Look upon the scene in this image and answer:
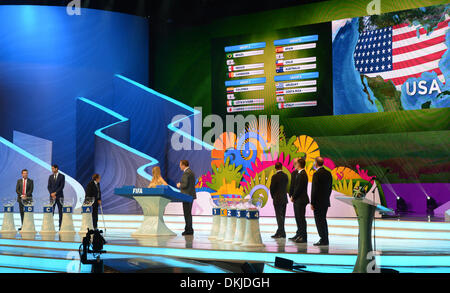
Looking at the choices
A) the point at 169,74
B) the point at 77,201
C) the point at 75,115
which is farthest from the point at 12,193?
the point at 169,74

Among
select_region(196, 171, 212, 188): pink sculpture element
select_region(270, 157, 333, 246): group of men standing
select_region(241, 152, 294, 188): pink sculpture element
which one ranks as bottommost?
select_region(270, 157, 333, 246): group of men standing

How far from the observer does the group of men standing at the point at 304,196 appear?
7.57 meters

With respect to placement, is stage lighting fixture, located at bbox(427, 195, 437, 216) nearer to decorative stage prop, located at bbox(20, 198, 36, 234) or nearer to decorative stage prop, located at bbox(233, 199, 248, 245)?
decorative stage prop, located at bbox(233, 199, 248, 245)

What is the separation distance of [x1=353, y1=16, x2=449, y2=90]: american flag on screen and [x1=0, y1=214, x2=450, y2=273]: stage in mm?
4133

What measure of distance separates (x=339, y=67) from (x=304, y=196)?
6486mm

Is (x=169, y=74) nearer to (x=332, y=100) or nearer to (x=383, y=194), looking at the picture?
(x=332, y=100)

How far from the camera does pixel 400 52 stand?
12844 mm

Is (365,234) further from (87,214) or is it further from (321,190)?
(87,214)

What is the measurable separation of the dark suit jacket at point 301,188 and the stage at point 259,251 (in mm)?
595

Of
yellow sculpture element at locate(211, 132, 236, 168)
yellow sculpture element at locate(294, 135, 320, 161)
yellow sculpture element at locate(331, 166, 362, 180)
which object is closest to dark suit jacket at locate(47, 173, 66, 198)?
yellow sculpture element at locate(211, 132, 236, 168)

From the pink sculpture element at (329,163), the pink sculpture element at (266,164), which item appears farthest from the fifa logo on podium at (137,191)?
the pink sculpture element at (329,163)

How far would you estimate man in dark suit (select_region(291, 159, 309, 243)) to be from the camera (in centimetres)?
796

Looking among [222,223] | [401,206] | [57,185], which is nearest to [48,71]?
[57,185]

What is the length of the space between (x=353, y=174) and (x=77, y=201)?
6.02m
